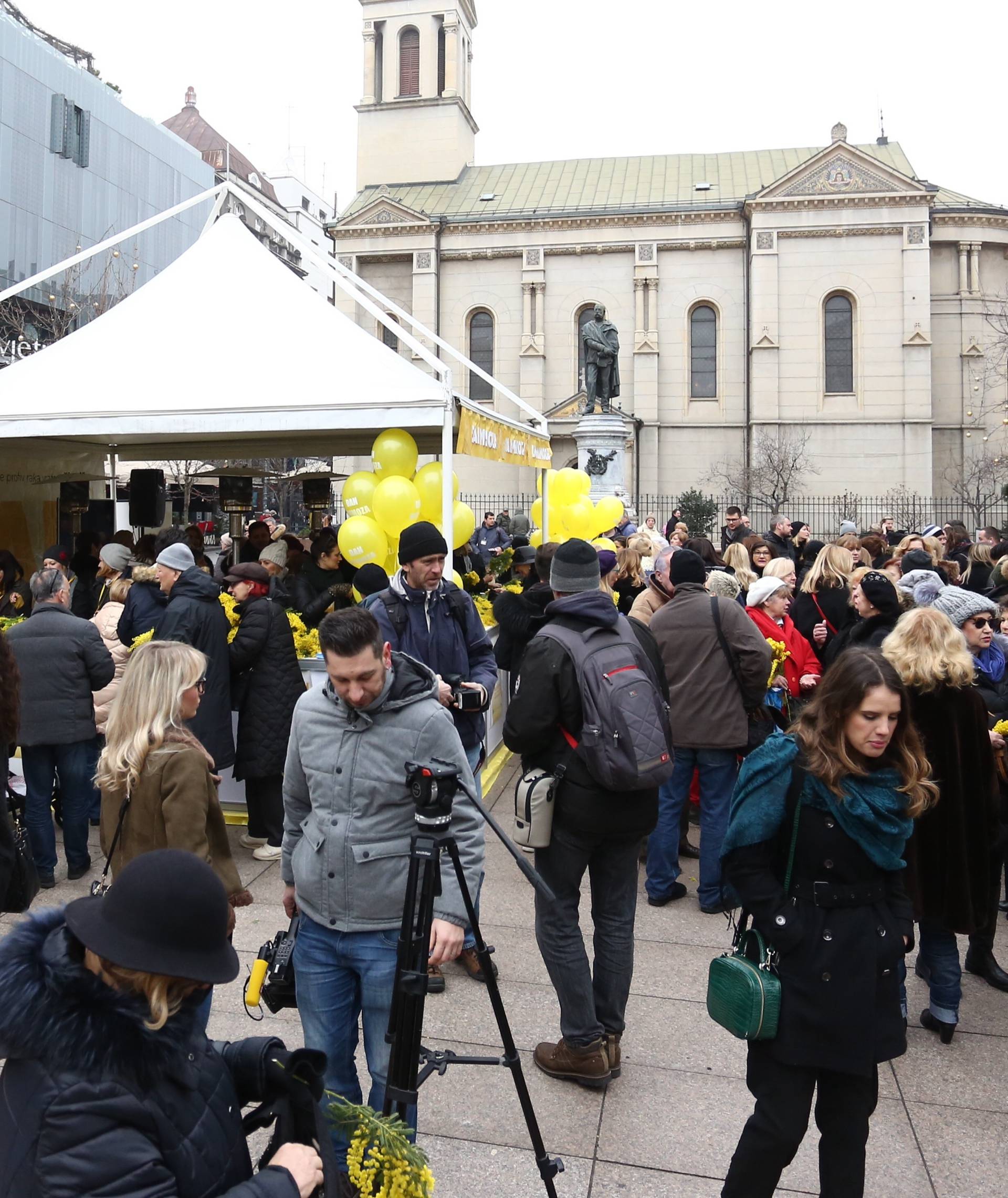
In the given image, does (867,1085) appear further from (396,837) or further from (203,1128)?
(203,1128)

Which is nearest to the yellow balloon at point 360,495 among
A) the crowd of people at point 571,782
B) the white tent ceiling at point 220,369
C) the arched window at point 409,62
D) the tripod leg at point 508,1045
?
the white tent ceiling at point 220,369

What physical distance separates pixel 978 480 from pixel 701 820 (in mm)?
37828

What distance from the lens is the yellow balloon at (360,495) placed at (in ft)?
27.4

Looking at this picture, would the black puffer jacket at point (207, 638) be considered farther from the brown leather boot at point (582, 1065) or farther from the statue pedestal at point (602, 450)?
the statue pedestal at point (602, 450)

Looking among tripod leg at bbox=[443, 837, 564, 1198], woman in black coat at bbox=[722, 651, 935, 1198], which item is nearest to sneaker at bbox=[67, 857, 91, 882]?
tripod leg at bbox=[443, 837, 564, 1198]

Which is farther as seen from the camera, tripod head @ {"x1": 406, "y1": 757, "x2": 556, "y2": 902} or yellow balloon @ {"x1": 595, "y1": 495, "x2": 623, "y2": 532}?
yellow balloon @ {"x1": 595, "y1": 495, "x2": 623, "y2": 532}

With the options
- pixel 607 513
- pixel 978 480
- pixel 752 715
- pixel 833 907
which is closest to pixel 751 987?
pixel 833 907

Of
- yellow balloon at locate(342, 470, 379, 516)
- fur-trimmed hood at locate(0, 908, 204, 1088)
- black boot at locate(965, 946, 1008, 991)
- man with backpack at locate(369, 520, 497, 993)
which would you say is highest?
yellow balloon at locate(342, 470, 379, 516)

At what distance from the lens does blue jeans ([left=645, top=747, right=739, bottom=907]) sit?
5.71 meters

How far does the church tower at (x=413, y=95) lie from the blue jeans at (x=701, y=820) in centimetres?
4710

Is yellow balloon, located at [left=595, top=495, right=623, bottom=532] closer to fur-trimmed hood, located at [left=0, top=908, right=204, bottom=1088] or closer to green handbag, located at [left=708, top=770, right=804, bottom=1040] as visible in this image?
green handbag, located at [left=708, top=770, right=804, bottom=1040]

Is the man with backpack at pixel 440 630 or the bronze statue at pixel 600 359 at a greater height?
the bronze statue at pixel 600 359

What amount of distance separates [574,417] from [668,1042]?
3745cm

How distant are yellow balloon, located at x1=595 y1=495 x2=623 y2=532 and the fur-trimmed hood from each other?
10330 mm
